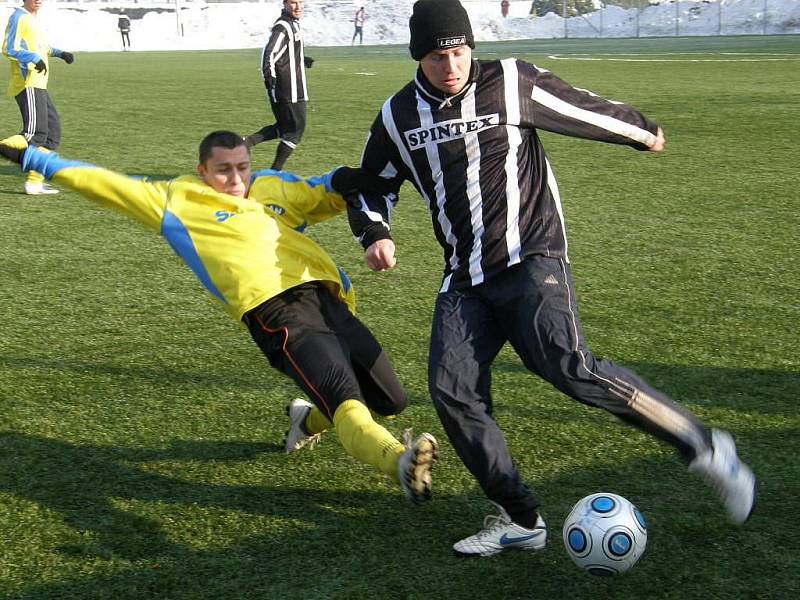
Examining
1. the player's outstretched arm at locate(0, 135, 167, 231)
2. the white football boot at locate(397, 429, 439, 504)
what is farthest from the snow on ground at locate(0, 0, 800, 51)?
the white football boot at locate(397, 429, 439, 504)

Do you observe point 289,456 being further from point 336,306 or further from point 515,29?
point 515,29

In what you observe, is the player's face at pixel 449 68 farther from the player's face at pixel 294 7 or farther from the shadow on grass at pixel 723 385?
the player's face at pixel 294 7

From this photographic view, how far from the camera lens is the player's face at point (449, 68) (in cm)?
371

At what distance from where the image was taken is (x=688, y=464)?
12.0 ft

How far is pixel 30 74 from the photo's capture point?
1111cm

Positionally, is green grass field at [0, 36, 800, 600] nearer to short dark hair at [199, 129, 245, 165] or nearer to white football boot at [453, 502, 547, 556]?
white football boot at [453, 502, 547, 556]

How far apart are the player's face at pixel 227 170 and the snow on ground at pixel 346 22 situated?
47360 mm

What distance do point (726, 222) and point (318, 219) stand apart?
5.28 metres

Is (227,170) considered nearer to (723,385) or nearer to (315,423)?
(315,423)

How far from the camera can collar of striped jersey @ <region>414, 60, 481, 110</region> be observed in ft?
12.4

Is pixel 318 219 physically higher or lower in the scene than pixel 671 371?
higher

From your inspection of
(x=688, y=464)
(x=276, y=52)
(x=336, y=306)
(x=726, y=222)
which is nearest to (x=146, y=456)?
(x=336, y=306)

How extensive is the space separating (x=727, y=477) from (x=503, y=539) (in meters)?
0.79

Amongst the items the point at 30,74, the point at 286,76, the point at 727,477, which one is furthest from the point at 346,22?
the point at 727,477
